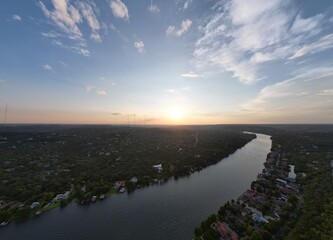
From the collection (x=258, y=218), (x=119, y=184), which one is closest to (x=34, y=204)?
(x=119, y=184)

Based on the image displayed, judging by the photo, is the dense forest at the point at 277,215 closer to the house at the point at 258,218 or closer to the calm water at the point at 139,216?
the house at the point at 258,218

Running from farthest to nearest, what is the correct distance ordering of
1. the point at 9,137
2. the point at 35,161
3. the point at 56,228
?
the point at 9,137 < the point at 35,161 < the point at 56,228

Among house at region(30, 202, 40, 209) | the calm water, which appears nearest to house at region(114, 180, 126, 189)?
the calm water

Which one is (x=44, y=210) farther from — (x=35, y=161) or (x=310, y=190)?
(x=310, y=190)

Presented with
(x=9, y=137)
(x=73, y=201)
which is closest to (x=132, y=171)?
(x=73, y=201)

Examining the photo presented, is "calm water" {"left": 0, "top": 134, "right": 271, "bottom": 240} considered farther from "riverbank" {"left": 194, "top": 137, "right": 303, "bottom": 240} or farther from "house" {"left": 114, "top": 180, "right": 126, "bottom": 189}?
"house" {"left": 114, "top": 180, "right": 126, "bottom": 189}

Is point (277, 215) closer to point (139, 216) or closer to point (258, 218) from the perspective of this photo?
point (258, 218)

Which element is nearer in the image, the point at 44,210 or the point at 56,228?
the point at 56,228
